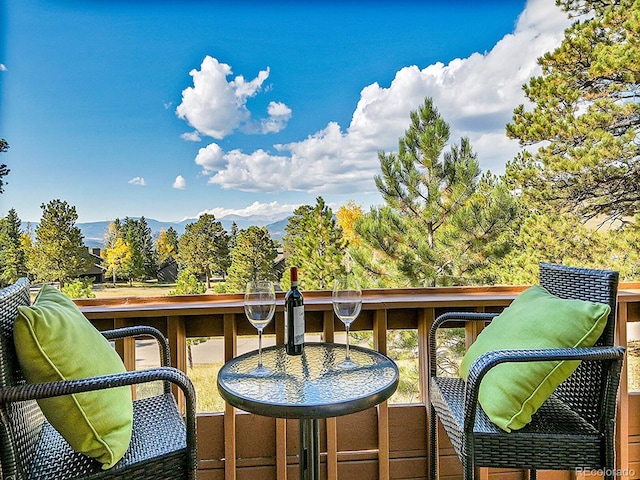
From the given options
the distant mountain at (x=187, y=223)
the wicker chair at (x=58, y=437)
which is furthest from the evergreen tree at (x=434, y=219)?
the wicker chair at (x=58, y=437)

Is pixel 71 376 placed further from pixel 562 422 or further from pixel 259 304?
pixel 562 422

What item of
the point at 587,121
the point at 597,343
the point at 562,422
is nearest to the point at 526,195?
the point at 587,121

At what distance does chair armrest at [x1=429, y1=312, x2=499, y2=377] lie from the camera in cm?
171

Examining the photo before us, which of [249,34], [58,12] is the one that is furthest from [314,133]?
[58,12]

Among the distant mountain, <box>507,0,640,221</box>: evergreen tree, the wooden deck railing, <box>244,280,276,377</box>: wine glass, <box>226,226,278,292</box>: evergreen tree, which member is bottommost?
the wooden deck railing

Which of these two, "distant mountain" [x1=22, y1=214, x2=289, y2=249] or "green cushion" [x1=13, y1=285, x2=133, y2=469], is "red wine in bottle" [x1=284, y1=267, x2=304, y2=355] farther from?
"distant mountain" [x1=22, y1=214, x2=289, y2=249]

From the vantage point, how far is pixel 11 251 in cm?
224

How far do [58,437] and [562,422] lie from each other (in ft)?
5.38

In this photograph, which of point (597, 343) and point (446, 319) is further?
point (446, 319)

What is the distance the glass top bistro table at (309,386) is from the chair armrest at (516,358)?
0.23 m

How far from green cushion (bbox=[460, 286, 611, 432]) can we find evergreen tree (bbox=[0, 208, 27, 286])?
2.45m

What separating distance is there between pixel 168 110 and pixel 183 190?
1.91 feet

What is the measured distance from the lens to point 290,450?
1.85m

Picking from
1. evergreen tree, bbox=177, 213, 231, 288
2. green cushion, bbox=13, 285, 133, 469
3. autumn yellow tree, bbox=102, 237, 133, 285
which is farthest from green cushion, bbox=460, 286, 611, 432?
autumn yellow tree, bbox=102, 237, 133, 285
